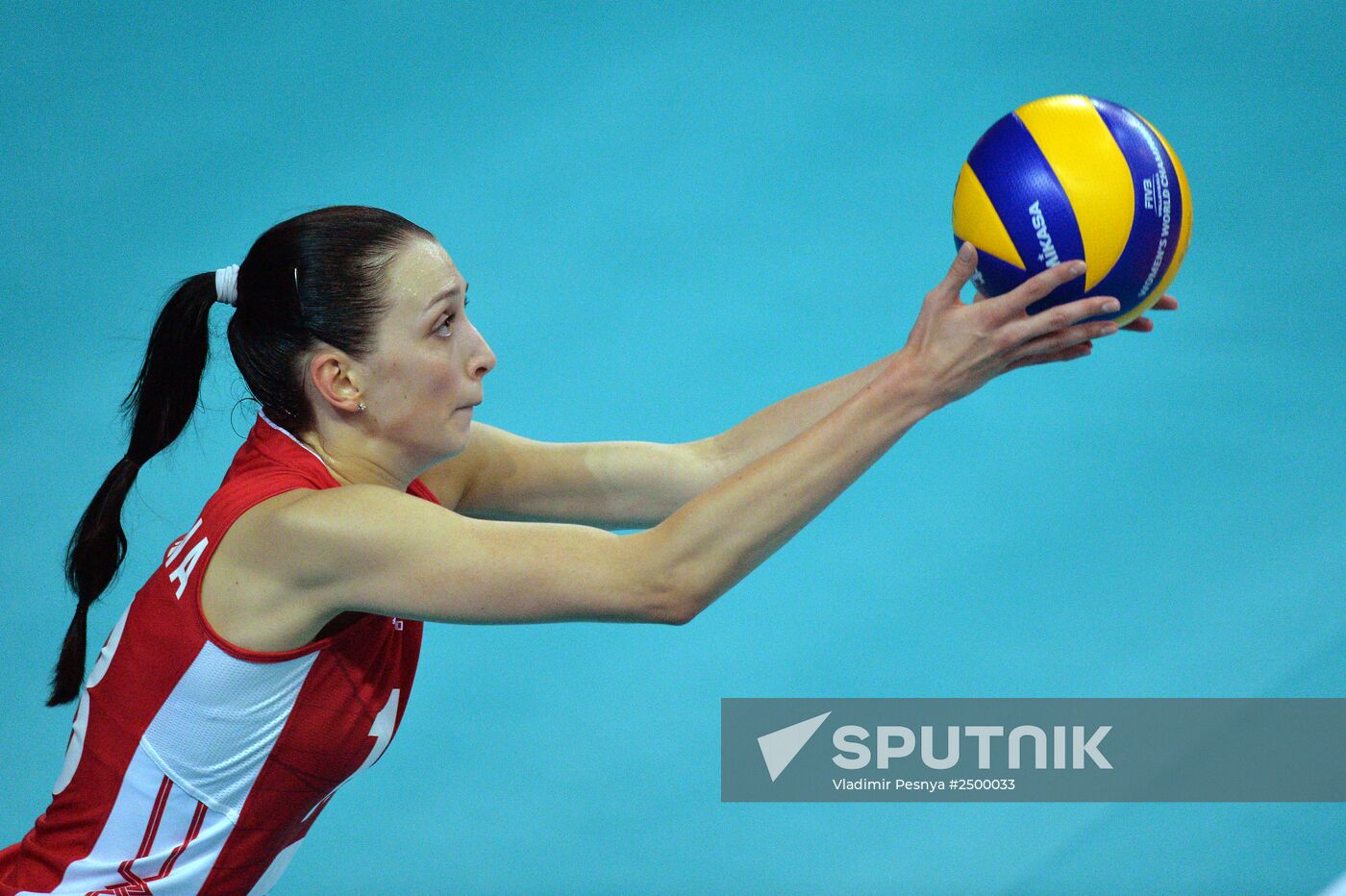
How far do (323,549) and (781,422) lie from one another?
0.78m

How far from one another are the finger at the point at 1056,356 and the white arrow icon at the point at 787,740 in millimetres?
1936

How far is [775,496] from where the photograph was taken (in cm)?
138

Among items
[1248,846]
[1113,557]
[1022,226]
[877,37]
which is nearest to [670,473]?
[1022,226]

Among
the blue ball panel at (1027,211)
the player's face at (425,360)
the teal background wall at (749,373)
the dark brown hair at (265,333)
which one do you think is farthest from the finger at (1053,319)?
the teal background wall at (749,373)

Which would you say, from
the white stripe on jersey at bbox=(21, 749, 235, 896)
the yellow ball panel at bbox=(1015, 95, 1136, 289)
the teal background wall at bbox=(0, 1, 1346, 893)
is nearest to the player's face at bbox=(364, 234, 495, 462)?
the white stripe on jersey at bbox=(21, 749, 235, 896)

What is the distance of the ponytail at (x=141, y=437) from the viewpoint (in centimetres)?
175

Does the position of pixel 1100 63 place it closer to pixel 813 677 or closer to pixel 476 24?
pixel 476 24

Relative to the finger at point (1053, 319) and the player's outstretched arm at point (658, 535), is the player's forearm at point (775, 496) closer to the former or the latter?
the player's outstretched arm at point (658, 535)

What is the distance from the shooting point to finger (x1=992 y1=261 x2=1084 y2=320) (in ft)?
4.66

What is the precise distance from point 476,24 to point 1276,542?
327 cm

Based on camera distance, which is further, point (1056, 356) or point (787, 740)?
point (787, 740)

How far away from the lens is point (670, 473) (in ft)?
6.76
